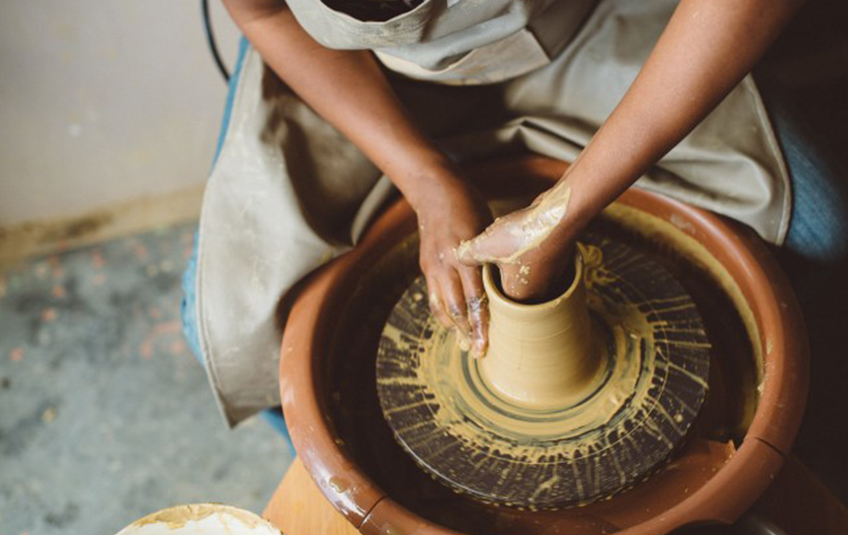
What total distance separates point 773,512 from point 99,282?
1822 millimetres

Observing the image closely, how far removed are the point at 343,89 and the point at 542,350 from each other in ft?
1.62

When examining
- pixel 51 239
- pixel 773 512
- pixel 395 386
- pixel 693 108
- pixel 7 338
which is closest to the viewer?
pixel 693 108

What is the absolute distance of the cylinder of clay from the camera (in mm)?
914

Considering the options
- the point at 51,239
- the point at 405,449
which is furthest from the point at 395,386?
the point at 51,239

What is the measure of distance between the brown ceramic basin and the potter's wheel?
46 mm

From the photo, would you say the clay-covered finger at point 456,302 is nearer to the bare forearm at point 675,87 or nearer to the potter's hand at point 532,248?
the potter's hand at point 532,248

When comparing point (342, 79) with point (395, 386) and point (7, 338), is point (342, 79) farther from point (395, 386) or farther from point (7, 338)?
point (7, 338)

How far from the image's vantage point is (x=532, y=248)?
867 millimetres

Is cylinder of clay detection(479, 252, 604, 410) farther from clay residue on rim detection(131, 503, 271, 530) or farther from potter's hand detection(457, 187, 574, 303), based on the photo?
clay residue on rim detection(131, 503, 271, 530)

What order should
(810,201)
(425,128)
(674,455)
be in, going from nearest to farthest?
1. (674,455)
2. (810,201)
3. (425,128)

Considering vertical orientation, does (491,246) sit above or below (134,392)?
above

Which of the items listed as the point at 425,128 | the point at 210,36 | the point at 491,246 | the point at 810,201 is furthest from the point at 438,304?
the point at 210,36

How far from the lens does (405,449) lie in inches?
39.7

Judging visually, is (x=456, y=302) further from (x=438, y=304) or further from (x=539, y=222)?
(x=539, y=222)
